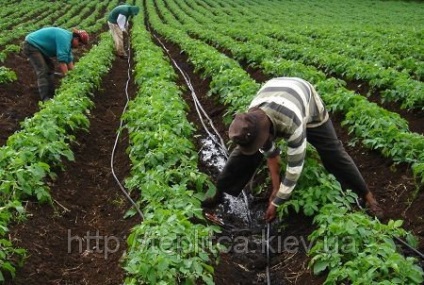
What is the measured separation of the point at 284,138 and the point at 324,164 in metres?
1.16

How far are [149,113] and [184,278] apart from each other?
3.52 metres

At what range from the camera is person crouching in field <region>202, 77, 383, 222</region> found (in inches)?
146

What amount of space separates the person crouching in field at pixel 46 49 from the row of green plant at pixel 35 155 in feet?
2.56

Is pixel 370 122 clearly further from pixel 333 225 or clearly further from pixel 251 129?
pixel 251 129

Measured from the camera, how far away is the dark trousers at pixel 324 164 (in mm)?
4734

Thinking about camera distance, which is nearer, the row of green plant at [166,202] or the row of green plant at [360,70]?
the row of green plant at [166,202]

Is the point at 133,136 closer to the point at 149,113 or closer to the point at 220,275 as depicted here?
the point at 149,113

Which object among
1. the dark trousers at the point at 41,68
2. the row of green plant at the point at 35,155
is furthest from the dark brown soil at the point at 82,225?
the dark trousers at the point at 41,68

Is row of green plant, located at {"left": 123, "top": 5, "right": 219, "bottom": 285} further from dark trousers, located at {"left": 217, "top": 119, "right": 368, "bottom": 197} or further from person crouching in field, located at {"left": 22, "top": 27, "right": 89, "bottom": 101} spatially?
person crouching in field, located at {"left": 22, "top": 27, "right": 89, "bottom": 101}

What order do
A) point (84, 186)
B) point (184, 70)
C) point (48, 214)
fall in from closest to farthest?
point (48, 214), point (84, 186), point (184, 70)

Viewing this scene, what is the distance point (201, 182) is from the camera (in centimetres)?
509

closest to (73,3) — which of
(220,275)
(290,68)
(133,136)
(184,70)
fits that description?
(184,70)

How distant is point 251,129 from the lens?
360 cm

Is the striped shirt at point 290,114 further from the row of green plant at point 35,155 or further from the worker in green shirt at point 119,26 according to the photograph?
the worker in green shirt at point 119,26
